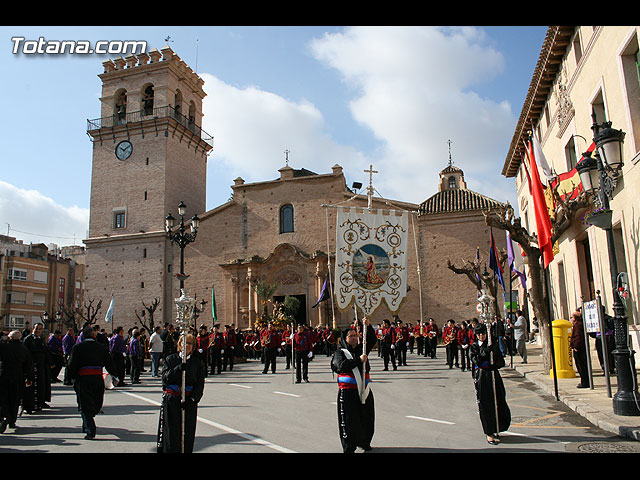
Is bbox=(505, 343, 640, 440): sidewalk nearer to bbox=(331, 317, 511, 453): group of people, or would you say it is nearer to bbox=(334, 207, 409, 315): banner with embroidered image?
bbox=(331, 317, 511, 453): group of people

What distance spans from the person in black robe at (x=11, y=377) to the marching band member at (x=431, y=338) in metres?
15.6

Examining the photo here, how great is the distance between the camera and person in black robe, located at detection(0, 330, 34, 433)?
8.44m

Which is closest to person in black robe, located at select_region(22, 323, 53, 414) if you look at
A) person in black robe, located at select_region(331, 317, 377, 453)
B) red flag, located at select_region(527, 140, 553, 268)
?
person in black robe, located at select_region(331, 317, 377, 453)

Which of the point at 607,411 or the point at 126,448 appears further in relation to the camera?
the point at 607,411

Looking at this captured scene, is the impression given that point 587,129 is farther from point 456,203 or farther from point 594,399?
point 456,203

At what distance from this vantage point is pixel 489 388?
753 cm

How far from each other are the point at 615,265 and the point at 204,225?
115ft

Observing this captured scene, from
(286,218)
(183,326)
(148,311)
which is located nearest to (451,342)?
(183,326)

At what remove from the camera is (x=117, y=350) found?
1576 centimetres

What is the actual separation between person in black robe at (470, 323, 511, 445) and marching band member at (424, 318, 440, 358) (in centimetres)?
1340
